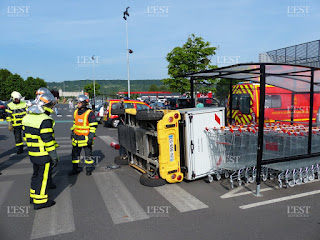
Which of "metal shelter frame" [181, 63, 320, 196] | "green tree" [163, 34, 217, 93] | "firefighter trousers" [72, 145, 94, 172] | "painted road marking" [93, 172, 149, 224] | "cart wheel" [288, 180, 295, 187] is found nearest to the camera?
"painted road marking" [93, 172, 149, 224]

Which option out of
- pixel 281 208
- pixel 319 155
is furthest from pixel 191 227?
pixel 319 155

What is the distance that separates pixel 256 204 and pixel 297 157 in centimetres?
148

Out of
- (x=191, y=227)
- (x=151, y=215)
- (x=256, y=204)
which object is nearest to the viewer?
(x=191, y=227)

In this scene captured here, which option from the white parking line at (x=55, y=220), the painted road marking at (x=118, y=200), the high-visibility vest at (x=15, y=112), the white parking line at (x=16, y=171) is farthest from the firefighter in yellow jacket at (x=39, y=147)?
the high-visibility vest at (x=15, y=112)

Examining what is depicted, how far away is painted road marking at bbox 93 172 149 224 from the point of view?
13.0ft

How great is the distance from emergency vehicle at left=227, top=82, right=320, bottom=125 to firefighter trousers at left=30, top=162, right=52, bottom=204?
26.8 ft

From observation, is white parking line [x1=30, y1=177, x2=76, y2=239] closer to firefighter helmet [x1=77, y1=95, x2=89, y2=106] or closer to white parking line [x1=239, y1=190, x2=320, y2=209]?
firefighter helmet [x1=77, y1=95, x2=89, y2=106]

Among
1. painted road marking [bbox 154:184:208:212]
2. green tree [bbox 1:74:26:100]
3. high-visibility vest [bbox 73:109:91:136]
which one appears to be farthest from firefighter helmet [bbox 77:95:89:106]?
green tree [bbox 1:74:26:100]

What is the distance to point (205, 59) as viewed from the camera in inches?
778

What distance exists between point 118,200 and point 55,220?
44.6 inches

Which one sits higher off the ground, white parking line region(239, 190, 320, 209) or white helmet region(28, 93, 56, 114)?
white helmet region(28, 93, 56, 114)

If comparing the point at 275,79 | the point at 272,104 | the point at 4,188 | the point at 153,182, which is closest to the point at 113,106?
the point at 272,104

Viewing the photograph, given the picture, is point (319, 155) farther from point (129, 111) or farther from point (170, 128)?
point (129, 111)

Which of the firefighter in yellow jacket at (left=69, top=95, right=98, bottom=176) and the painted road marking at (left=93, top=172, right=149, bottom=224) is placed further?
the firefighter in yellow jacket at (left=69, top=95, right=98, bottom=176)
